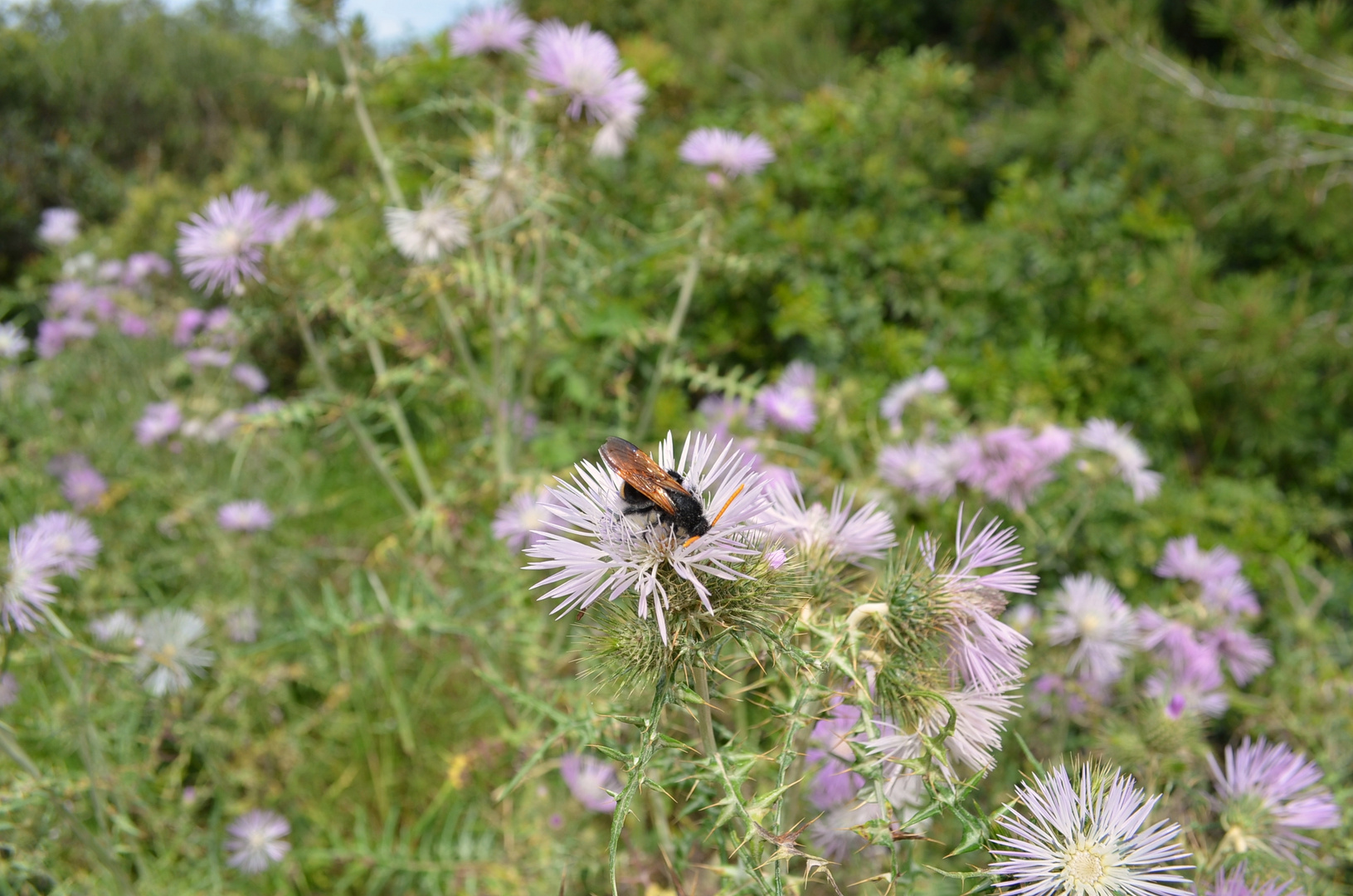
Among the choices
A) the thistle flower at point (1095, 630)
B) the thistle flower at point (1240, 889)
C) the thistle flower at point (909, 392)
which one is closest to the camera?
the thistle flower at point (1240, 889)

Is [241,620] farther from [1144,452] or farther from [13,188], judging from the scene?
[13,188]

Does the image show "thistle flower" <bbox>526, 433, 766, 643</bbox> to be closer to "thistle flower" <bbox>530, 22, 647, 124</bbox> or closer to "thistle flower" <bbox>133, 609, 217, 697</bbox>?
"thistle flower" <bbox>530, 22, 647, 124</bbox>

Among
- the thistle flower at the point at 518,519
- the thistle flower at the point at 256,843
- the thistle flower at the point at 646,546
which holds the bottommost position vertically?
the thistle flower at the point at 256,843

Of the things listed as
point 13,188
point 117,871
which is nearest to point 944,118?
point 117,871

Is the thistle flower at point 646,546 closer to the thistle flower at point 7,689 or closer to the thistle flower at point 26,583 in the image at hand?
the thistle flower at point 26,583

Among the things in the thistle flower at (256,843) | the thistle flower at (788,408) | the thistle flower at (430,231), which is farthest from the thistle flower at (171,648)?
the thistle flower at (788,408)

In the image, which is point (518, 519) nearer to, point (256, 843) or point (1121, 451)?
point (256, 843)
